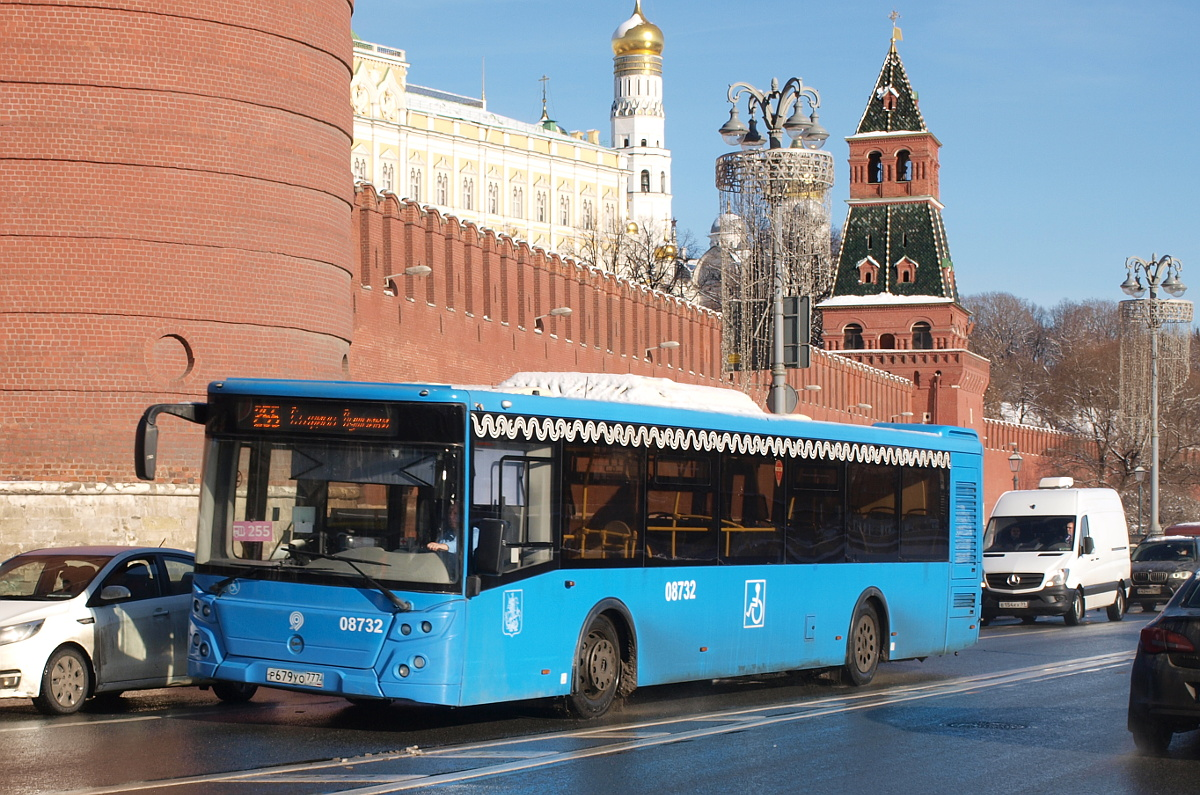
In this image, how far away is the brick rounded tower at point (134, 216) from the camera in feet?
72.4

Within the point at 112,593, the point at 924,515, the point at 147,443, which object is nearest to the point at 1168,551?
the point at 924,515

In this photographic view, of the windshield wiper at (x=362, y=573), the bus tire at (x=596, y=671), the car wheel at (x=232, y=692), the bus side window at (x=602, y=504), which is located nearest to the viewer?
the windshield wiper at (x=362, y=573)

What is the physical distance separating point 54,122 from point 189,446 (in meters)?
4.69

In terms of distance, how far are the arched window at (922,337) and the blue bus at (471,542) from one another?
248ft

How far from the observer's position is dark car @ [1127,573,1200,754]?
34.5 feet

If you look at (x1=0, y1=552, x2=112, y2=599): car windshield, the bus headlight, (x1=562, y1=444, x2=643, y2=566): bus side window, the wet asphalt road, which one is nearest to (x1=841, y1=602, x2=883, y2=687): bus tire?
the wet asphalt road

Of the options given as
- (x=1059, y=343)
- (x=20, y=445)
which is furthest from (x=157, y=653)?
(x=1059, y=343)

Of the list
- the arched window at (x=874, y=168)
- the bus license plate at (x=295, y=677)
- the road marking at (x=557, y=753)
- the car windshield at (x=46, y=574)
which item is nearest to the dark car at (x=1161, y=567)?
the road marking at (x=557, y=753)

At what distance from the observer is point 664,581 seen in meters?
13.4

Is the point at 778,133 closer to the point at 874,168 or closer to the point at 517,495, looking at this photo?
the point at 517,495

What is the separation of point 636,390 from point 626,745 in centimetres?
396

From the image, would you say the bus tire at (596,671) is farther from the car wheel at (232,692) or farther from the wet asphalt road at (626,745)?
the car wheel at (232,692)

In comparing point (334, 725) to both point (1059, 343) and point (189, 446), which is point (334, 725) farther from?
point (1059, 343)

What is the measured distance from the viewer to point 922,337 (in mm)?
89188
